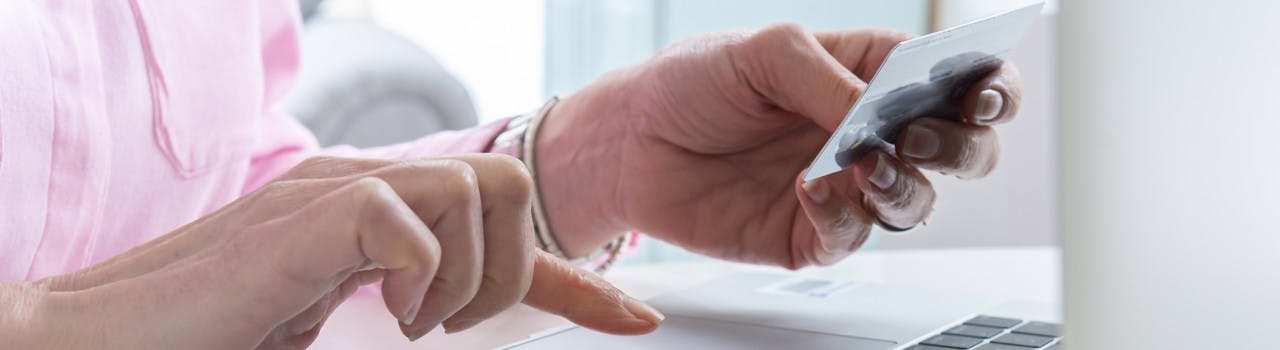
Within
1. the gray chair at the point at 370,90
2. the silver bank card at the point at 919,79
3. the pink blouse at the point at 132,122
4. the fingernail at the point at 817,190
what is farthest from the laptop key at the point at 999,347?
the gray chair at the point at 370,90

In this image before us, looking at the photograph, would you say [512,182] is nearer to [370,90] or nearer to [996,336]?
[996,336]

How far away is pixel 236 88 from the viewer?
843 mm

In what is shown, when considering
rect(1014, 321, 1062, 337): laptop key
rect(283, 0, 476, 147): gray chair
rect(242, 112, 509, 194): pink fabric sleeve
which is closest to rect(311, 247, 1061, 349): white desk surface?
rect(1014, 321, 1062, 337): laptop key

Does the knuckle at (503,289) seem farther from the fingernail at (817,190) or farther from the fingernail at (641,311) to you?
the fingernail at (817,190)

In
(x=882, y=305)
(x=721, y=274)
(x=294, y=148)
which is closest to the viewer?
(x=882, y=305)

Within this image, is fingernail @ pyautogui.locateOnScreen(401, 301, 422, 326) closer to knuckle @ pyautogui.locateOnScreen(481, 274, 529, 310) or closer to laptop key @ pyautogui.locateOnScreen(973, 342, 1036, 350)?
knuckle @ pyautogui.locateOnScreen(481, 274, 529, 310)

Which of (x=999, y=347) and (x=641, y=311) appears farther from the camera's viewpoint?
(x=999, y=347)

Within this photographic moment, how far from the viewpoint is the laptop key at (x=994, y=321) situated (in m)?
0.63

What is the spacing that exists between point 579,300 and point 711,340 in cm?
15

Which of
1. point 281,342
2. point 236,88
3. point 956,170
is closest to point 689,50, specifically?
point 956,170

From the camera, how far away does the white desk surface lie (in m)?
0.61

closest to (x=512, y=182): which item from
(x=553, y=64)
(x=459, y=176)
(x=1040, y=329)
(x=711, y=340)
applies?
(x=459, y=176)

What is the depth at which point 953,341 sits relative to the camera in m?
0.58

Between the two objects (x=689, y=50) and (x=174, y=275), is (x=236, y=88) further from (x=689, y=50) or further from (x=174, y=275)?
(x=174, y=275)
